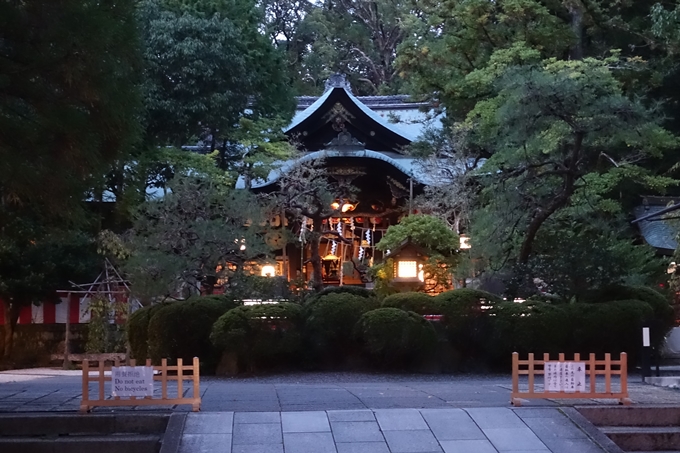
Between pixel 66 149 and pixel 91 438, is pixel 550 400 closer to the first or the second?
pixel 91 438

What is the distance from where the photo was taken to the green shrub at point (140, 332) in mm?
13414

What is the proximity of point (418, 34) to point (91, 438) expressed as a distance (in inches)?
640

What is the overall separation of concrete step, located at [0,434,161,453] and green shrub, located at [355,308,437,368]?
17.1 feet

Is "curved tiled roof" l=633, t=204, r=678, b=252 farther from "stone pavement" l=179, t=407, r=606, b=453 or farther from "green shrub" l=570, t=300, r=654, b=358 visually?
"stone pavement" l=179, t=407, r=606, b=453

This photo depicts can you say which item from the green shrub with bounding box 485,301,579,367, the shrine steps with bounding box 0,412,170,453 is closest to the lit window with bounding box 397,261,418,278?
the green shrub with bounding box 485,301,579,367

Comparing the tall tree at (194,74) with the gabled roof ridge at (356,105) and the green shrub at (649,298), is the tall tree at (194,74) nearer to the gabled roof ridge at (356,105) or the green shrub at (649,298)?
the gabled roof ridge at (356,105)

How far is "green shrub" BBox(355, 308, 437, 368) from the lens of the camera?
11953 mm

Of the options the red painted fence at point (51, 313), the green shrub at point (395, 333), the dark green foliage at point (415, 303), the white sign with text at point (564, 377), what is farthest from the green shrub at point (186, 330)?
the red painted fence at point (51, 313)

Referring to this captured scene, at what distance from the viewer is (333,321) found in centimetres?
1238

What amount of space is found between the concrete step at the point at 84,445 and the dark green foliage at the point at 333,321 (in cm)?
529

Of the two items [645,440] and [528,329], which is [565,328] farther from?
[645,440]

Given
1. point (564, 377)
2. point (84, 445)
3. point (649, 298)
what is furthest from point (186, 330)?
point (649, 298)

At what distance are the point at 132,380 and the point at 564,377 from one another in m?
4.82

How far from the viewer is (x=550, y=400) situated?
8.58 metres
